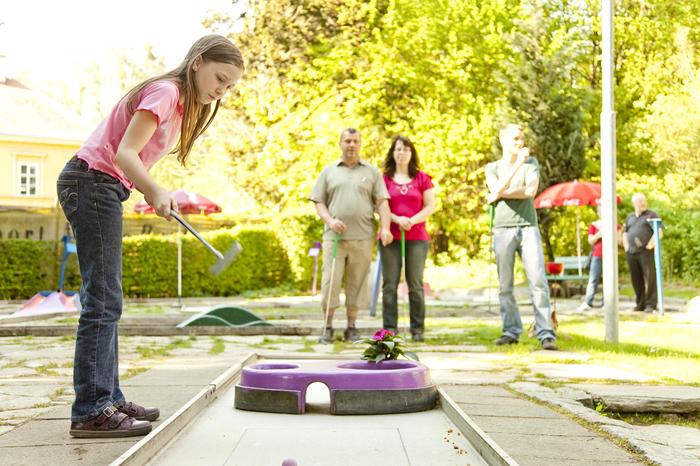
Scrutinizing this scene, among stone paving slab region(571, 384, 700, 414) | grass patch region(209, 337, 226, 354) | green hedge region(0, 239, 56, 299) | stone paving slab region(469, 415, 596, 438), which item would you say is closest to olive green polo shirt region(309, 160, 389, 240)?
grass patch region(209, 337, 226, 354)

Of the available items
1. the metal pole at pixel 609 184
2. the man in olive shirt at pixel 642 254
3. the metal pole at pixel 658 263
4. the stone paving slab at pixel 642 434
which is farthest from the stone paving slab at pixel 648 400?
the man in olive shirt at pixel 642 254

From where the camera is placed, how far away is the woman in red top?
7.32m

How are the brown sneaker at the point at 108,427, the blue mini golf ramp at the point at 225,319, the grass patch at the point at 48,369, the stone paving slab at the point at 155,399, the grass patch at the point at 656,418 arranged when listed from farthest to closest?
the blue mini golf ramp at the point at 225,319
the grass patch at the point at 48,369
the grass patch at the point at 656,418
the stone paving slab at the point at 155,399
the brown sneaker at the point at 108,427

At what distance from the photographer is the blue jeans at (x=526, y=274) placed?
6793mm

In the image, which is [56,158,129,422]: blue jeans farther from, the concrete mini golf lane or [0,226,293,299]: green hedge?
[0,226,293,299]: green hedge

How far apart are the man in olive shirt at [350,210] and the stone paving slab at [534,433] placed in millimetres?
3121

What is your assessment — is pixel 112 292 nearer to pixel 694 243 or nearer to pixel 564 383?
pixel 564 383

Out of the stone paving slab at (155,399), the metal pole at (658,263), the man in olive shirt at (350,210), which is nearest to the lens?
the stone paving slab at (155,399)

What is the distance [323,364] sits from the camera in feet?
14.1

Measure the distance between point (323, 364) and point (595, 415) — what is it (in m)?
1.31

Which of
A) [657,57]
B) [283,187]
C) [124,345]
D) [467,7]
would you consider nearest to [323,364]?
[124,345]

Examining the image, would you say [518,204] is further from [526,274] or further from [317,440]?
[317,440]

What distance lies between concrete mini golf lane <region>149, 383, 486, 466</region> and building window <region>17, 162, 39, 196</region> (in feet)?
85.7

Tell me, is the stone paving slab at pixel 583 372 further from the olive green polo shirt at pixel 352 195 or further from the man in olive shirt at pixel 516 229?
the olive green polo shirt at pixel 352 195
